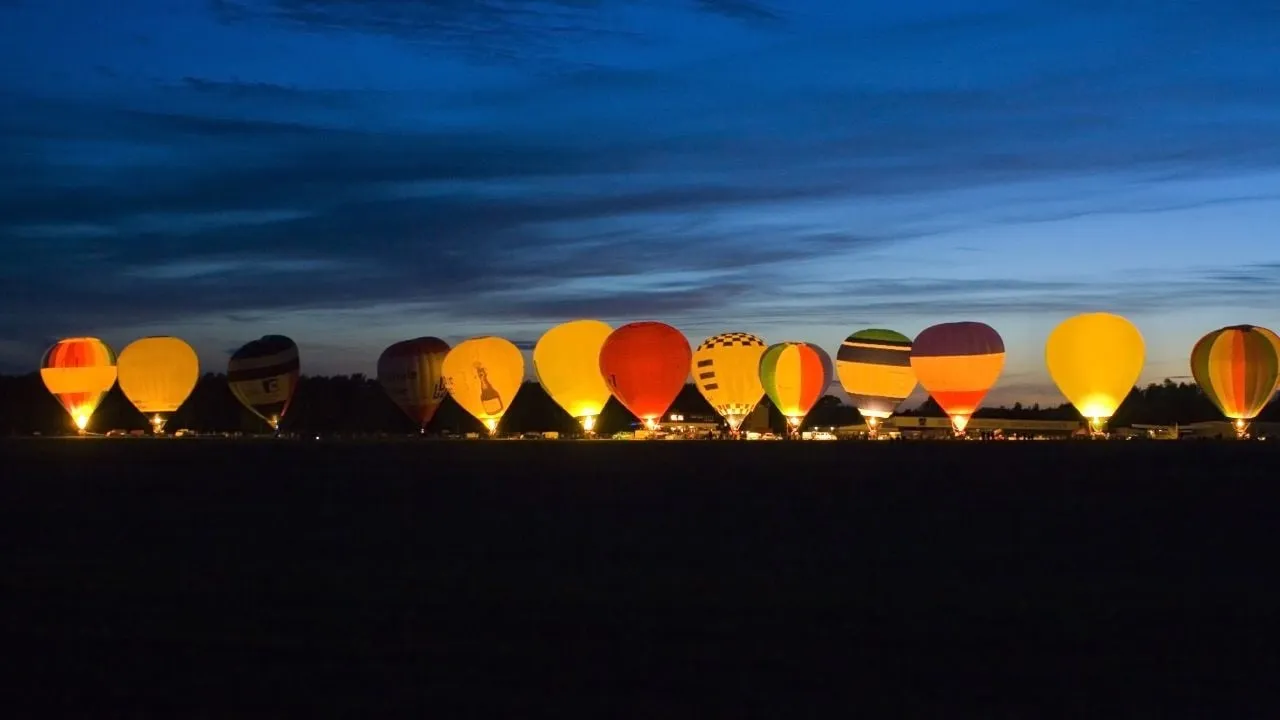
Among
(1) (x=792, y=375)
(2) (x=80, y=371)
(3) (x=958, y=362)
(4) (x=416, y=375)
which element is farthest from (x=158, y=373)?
(3) (x=958, y=362)

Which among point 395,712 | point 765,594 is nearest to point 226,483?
point 765,594

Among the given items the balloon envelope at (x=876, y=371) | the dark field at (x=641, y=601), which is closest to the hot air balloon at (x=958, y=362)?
the balloon envelope at (x=876, y=371)

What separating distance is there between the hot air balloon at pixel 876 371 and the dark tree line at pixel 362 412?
17805mm

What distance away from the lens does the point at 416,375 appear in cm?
4816

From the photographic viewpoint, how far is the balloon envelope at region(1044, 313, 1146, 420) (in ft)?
144

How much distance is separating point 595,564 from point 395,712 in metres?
4.60

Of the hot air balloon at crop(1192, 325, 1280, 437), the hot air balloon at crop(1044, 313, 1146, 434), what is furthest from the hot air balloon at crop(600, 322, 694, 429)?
the hot air balloon at crop(1192, 325, 1280, 437)

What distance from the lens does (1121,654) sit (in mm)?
7828

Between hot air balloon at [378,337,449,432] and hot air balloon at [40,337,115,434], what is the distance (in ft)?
37.1

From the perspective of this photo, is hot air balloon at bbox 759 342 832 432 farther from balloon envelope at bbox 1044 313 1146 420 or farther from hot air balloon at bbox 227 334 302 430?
hot air balloon at bbox 227 334 302 430

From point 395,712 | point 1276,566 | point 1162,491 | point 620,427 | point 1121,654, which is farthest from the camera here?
point 620,427

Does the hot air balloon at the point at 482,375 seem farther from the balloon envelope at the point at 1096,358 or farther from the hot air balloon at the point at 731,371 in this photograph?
the balloon envelope at the point at 1096,358

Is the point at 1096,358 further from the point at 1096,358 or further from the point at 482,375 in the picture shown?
the point at 482,375

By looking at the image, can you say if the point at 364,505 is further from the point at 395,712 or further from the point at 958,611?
the point at 395,712
